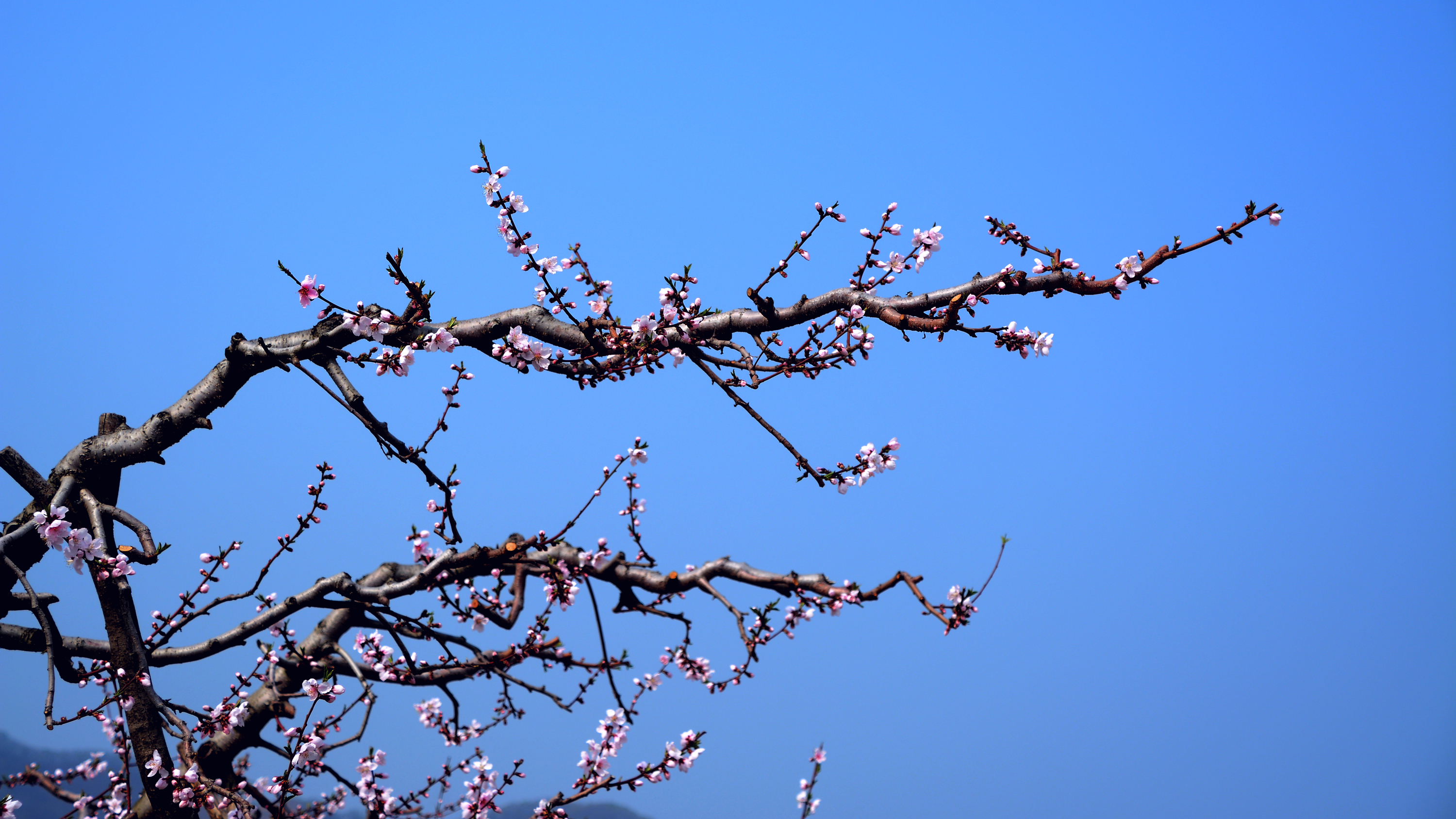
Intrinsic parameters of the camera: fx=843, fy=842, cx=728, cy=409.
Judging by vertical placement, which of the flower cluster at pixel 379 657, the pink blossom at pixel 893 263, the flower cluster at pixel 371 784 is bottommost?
the flower cluster at pixel 371 784

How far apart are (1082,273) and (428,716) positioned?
548 cm

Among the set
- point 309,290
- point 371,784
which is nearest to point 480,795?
point 371,784

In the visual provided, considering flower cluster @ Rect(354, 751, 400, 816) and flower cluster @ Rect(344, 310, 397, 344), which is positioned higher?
flower cluster @ Rect(344, 310, 397, 344)

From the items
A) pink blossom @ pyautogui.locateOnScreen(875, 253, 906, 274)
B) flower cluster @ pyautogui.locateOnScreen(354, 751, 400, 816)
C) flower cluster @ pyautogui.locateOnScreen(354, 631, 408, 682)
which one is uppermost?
pink blossom @ pyautogui.locateOnScreen(875, 253, 906, 274)

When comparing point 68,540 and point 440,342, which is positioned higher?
point 440,342

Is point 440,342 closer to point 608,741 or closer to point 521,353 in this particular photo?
point 521,353

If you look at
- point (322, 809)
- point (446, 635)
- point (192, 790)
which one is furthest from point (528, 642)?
point (322, 809)

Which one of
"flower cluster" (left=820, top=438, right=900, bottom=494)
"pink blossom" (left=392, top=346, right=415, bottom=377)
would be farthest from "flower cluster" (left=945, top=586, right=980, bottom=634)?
"pink blossom" (left=392, top=346, right=415, bottom=377)

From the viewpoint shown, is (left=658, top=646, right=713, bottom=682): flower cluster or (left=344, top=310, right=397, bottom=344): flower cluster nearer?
(left=344, top=310, right=397, bottom=344): flower cluster

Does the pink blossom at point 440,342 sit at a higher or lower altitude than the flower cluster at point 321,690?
higher

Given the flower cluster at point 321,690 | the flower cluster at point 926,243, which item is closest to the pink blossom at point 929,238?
the flower cluster at point 926,243

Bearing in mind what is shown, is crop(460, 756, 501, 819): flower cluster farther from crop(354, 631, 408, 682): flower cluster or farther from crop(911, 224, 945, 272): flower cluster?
crop(911, 224, 945, 272): flower cluster

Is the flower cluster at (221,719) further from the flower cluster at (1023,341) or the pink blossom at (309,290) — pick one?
the flower cluster at (1023,341)

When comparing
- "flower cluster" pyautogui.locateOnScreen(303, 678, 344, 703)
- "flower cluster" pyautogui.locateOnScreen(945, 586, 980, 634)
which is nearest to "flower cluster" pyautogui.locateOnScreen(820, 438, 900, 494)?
"flower cluster" pyautogui.locateOnScreen(945, 586, 980, 634)
